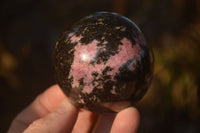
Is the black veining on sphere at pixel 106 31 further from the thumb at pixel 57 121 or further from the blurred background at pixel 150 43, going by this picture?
the blurred background at pixel 150 43

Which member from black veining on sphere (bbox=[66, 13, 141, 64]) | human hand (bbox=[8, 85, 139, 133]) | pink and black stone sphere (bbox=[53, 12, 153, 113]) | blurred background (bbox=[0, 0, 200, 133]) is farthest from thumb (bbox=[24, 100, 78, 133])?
blurred background (bbox=[0, 0, 200, 133])

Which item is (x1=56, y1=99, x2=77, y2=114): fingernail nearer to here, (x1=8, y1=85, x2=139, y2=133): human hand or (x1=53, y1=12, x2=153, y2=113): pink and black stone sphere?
(x1=8, y1=85, x2=139, y2=133): human hand

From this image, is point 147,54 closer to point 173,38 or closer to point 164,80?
point 164,80

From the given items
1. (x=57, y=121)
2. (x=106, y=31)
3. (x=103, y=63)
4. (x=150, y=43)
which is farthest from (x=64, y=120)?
(x=150, y=43)

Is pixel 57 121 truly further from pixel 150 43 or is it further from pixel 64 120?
pixel 150 43

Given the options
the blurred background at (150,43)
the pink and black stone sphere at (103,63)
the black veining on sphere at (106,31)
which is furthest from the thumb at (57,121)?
the blurred background at (150,43)
